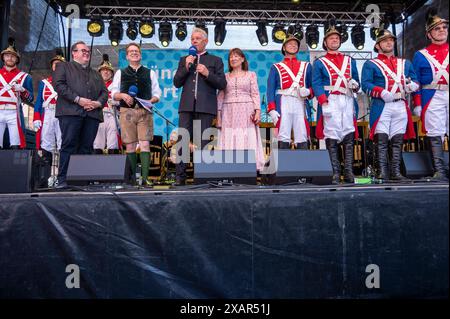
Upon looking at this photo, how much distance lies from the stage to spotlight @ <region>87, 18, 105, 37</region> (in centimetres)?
747

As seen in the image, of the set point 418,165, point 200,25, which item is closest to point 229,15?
point 200,25

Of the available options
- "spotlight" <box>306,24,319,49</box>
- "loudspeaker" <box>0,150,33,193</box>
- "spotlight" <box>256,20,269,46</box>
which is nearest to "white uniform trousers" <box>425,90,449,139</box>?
"loudspeaker" <box>0,150,33,193</box>

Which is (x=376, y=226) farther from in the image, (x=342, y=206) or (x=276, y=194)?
(x=276, y=194)

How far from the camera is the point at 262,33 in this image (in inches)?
374

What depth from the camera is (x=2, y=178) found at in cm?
326

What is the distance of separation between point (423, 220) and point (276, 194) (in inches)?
37.6

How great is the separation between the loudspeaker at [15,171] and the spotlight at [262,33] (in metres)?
7.31

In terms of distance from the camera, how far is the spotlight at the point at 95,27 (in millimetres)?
9190

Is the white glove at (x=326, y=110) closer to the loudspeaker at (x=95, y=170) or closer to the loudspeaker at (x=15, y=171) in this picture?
the loudspeaker at (x=95, y=170)

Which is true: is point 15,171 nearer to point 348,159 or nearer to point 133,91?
point 133,91

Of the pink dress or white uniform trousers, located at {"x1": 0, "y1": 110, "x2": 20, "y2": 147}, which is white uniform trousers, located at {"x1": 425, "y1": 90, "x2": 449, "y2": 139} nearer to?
the pink dress

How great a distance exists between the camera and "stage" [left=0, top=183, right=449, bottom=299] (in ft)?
8.11

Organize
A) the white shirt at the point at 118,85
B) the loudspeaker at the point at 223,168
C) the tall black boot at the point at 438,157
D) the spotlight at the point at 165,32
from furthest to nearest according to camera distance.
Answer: the spotlight at the point at 165,32 → the white shirt at the point at 118,85 → the tall black boot at the point at 438,157 → the loudspeaker at the point at 223,168

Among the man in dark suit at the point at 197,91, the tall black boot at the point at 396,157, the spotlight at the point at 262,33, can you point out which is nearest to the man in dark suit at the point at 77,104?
the man in dark suit at the point at 197,91
